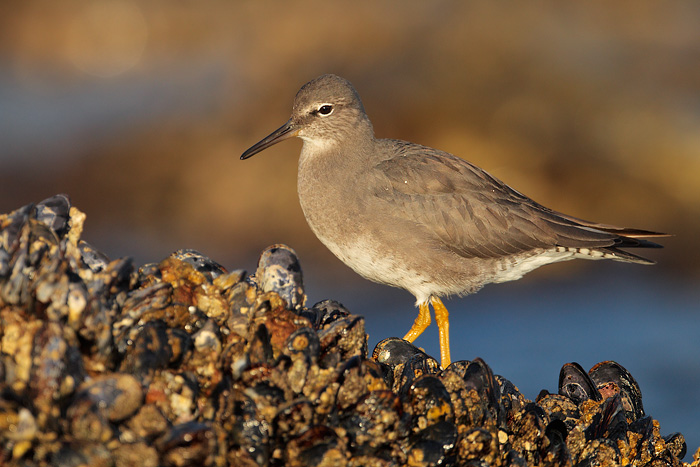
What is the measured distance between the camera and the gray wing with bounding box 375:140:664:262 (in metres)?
6.04

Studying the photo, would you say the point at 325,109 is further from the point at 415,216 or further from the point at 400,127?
the point at 400,127

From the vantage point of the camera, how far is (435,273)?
603 centimetres

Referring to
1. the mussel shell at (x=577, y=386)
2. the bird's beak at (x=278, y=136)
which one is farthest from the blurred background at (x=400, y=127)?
the mussel shell at (x=577, y=386)

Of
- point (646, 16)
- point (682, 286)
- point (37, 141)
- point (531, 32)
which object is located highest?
point (646, 16)

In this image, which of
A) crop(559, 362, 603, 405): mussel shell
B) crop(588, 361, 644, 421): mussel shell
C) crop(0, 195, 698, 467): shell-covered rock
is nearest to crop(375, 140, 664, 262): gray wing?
crop(588, 361, 644, 421): mussel shell

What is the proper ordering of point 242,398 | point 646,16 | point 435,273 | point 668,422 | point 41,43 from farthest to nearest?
point 41,43, point 646,16, point 668,422, point 435,273, point 242,398

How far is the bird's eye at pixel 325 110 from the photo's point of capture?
6.49 meters

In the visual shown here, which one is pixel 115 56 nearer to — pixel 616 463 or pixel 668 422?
pixel 668 422

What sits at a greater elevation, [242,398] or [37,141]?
[37,141]

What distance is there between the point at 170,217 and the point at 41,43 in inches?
220

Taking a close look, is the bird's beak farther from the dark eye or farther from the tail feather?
the tail feather

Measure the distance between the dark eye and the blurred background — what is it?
3375 millimetres

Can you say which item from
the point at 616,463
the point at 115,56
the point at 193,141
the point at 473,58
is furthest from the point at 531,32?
the point at 616,463

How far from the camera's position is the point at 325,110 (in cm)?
653
